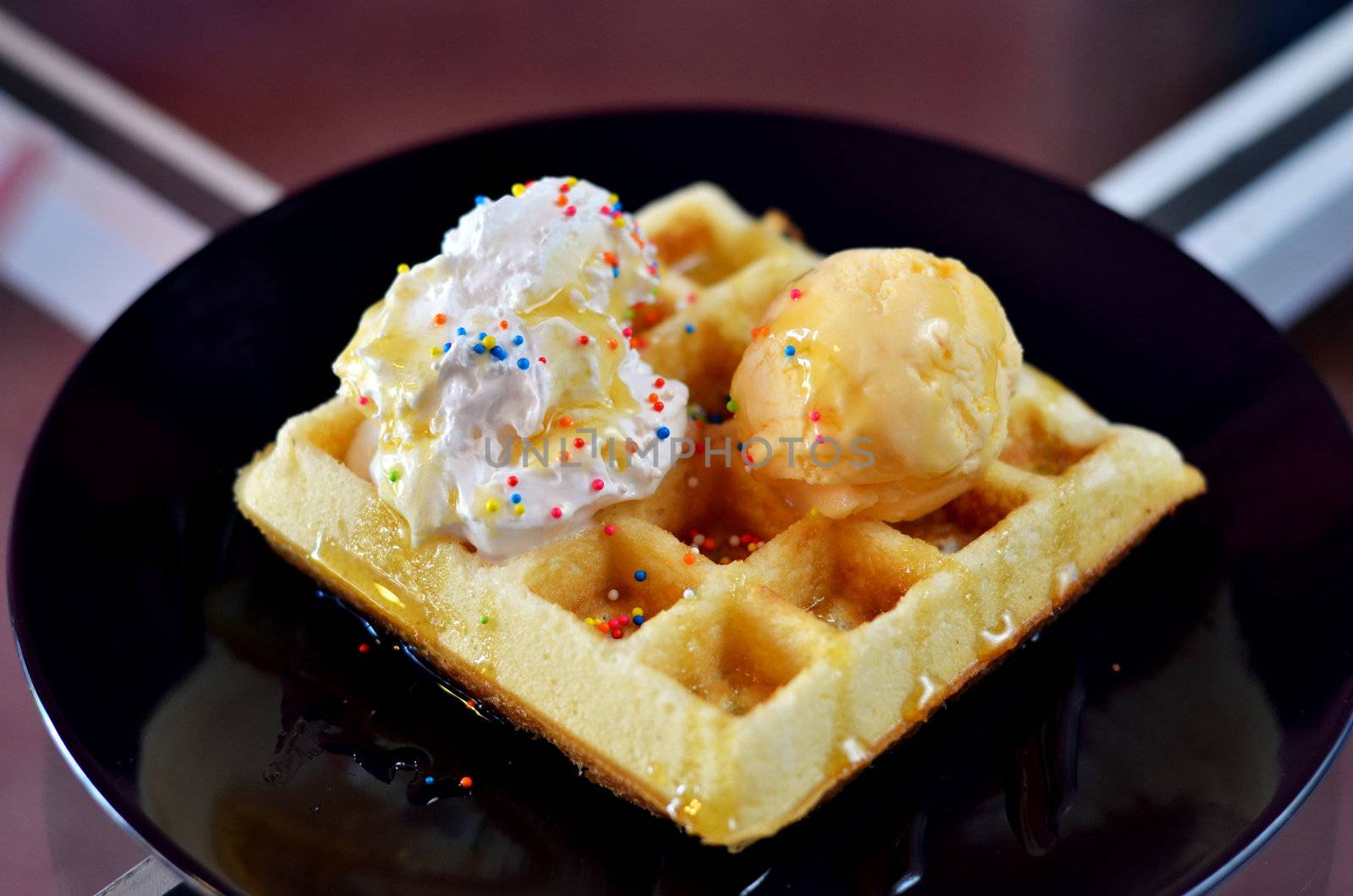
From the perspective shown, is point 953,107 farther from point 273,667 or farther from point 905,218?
point 273,667

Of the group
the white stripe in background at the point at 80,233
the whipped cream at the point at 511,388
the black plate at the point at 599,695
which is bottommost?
the black plate at the point at 599,695

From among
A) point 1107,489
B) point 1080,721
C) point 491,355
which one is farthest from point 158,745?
point 1107,489

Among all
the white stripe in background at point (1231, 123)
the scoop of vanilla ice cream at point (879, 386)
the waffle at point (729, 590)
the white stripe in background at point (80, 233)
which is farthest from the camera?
the white stripe in background at point (1231, 123)

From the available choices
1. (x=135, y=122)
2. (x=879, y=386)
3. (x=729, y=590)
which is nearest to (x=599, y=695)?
(x=729, y=590)

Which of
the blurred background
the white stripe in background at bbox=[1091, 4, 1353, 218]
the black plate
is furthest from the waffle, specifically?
the white stripe in background at bbox=[1091, 4, 1353, 218]

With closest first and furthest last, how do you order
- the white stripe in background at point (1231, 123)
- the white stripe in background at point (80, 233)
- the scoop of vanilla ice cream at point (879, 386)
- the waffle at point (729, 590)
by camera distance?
the waffle at point (729, 590) → the scoop of vanilla ice cream at point (879, 386) → the white stripe in background at point (80, 233) → the white stripe in background at point (1231, 123)

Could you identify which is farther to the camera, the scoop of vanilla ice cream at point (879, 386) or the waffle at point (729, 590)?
the scoop of vanilla ice cream at point (879, 386)

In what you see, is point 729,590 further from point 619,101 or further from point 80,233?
point 619,101

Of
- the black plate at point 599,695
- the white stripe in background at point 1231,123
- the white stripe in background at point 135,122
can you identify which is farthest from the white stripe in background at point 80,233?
the white stripe in background at point 1231,123

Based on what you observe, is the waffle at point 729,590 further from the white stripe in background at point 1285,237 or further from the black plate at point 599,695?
the white stripe in background at point 1285,237

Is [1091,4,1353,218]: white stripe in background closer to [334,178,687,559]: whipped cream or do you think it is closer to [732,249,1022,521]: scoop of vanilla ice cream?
[732,249,1022,521]: scoop of vanilla ice cream
